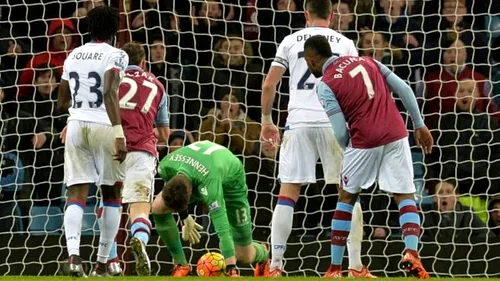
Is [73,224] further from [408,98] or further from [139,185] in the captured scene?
[408,98]

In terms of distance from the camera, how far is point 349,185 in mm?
11125

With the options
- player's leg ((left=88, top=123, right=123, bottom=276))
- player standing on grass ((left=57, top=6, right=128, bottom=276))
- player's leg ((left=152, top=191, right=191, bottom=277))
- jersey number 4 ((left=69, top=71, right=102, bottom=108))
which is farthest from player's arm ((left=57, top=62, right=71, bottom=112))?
player's leg ((left=152, top=191, right=191, bottom=277))

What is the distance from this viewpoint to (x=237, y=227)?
42.7 ft

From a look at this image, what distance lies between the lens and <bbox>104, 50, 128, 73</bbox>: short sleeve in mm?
11500

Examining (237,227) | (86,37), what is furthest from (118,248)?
(86,37)

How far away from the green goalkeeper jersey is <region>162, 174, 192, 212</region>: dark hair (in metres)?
0.19

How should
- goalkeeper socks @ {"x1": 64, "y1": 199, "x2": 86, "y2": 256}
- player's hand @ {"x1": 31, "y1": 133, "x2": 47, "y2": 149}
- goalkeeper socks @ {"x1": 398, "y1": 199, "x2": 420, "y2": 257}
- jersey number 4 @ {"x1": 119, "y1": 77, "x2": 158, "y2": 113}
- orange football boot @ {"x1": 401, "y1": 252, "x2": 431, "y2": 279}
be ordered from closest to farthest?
orange football boot @ {"x1": 401, "y1": 252, "x2": 431, "y2": 279}, goalkeeper socks @ {"x1": 398, "y1": 199, "x2": 420, "y2": 257}, goalkeeper socks @ {"x1": 64, "y1": 199, "x2": 86, "y2": 256}, jersey number 4 @ {"x1": 119, "y1": 77, "x2": 158, "y2": 113}, player's hand @ {"x1": 31, "y1": 133, "x2": 47, "y2": 149}

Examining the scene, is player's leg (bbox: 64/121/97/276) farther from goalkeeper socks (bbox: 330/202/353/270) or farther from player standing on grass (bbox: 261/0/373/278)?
goalkeeper socks (bbox: 330/202/353/270)

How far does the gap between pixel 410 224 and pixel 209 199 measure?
66.3 inches

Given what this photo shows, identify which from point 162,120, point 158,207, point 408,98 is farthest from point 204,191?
point 408,98

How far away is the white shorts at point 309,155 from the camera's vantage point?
38.8 feet

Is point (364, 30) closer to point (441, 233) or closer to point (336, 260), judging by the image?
point (441, 233)

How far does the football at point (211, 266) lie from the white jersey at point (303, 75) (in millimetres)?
1473

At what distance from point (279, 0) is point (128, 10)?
1671 mm
